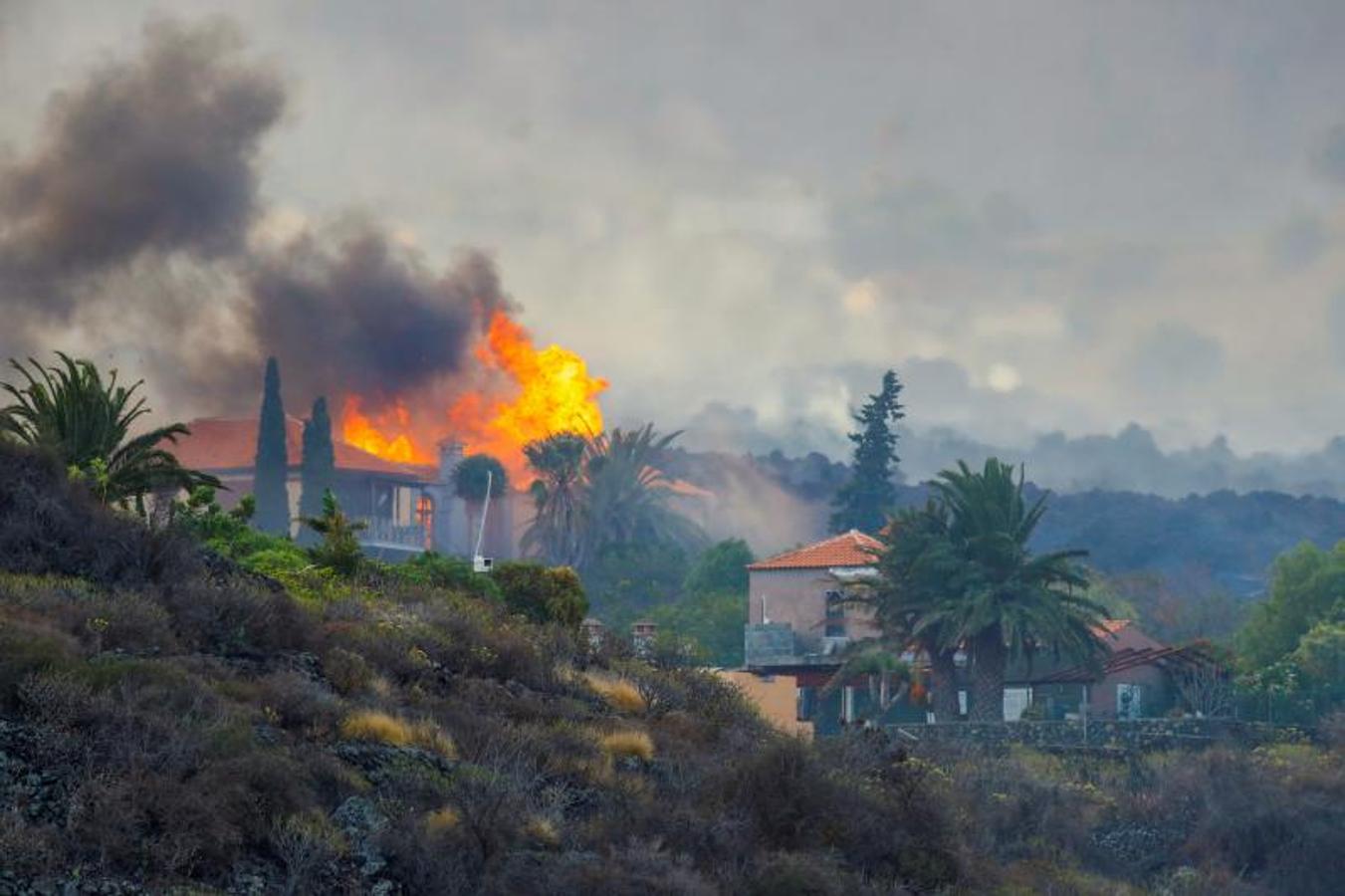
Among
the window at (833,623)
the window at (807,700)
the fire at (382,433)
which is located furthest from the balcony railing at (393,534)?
the window at (807,700)

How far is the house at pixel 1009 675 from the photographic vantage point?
6531 cm

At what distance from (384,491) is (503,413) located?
14134 mm

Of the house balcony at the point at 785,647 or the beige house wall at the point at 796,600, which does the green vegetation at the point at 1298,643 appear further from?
the beige house wall at the point at 796,600

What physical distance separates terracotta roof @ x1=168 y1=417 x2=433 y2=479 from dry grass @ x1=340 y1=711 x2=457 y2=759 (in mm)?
79053

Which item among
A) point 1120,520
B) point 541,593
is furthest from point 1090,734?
point 1120,520

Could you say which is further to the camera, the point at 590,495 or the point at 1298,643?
the point at 590,495

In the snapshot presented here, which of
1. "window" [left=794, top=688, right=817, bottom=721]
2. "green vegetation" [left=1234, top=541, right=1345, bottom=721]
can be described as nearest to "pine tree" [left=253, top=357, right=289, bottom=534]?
"window" [left=794, top=688, right=817, bottom=721]

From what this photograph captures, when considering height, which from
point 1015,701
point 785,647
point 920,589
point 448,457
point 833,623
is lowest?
point 1015,701

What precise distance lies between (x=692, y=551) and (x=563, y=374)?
43.8 feet

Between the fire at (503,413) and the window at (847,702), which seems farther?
the fire at (503,413)

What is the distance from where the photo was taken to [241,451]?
10625cm

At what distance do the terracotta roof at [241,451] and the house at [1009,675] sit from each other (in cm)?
3455

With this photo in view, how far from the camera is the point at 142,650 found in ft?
73.9

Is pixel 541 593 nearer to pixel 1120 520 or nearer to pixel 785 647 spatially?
pixel 785 647
